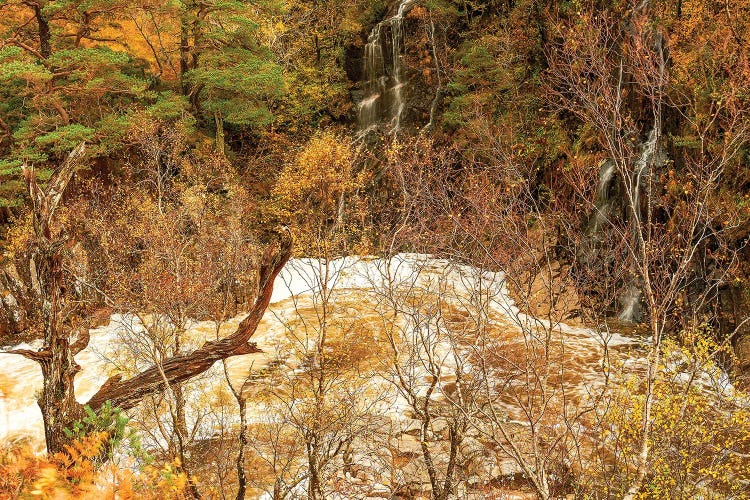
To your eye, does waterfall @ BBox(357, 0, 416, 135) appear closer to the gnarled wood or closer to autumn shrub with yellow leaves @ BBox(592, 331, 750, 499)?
autumn shrub with yellow leaves @ BBox(592, 331, 750, 499)

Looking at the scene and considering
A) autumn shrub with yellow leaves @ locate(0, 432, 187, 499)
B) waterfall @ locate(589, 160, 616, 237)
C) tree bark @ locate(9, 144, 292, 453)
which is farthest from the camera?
waterfall @ locate(589, 160, 616, 237)

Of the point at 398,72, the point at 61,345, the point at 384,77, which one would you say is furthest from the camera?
the point at 384,77

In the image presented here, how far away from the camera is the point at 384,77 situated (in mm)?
27359

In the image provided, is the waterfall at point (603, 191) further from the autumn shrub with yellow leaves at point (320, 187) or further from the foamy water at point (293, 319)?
the autumn shrub with yellow leaves at point (320, 187)

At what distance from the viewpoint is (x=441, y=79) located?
2558 centimetres

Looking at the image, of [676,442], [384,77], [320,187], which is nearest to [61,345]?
[676,442]

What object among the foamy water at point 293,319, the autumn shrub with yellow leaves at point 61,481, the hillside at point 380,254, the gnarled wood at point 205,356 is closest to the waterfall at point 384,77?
the hillside at point 380,254

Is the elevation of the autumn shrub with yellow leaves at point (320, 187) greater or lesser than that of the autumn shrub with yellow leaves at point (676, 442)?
greater

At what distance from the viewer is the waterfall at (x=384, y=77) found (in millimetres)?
26719

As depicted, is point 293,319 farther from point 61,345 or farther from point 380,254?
point 61,345

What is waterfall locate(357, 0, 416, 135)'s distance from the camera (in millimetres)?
26719

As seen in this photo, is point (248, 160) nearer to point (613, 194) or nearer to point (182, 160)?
point (182, 160)

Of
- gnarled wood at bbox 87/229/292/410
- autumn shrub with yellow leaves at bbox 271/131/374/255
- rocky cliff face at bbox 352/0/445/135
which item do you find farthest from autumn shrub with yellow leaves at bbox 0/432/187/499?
rocky cliff face at bbox 352/0/445/135

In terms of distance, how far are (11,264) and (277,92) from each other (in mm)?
13283
